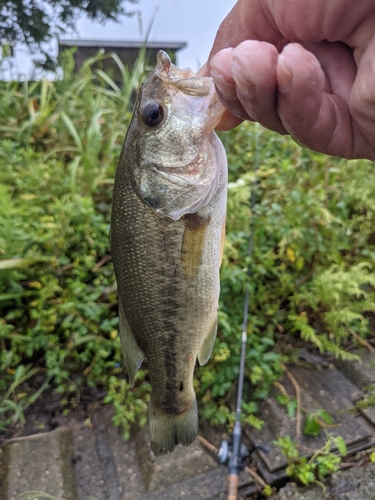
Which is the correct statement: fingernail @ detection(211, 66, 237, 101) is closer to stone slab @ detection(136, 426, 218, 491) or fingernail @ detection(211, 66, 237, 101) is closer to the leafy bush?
the leafy bush

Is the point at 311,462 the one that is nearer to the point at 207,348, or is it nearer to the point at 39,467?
the point at 207,348

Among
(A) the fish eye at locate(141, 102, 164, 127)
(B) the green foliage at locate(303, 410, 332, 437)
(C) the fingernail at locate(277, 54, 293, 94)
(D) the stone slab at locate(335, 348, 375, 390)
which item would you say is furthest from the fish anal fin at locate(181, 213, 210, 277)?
(D) the stone slab at locate(335, 348, 375, 390)

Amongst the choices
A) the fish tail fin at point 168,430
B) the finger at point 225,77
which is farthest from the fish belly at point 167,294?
the finger at point 225,77

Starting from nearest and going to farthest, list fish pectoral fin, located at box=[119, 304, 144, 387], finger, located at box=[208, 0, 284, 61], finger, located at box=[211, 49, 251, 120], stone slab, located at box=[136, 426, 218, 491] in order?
1. finger, located at box=[211, 49, 251, 120]
2. finger, located at box=[208, 0, 284, 61]
3. fish pectoral fin, located at box=[119, 304, 144, 387]
4. stone slab, located at box=[136, 426, 218, 491]

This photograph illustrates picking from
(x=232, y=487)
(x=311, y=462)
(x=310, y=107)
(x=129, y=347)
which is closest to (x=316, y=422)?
(x=311, y=462)

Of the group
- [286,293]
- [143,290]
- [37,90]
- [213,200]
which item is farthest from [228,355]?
[37,90]

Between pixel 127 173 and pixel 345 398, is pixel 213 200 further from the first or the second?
pixel 345 398
